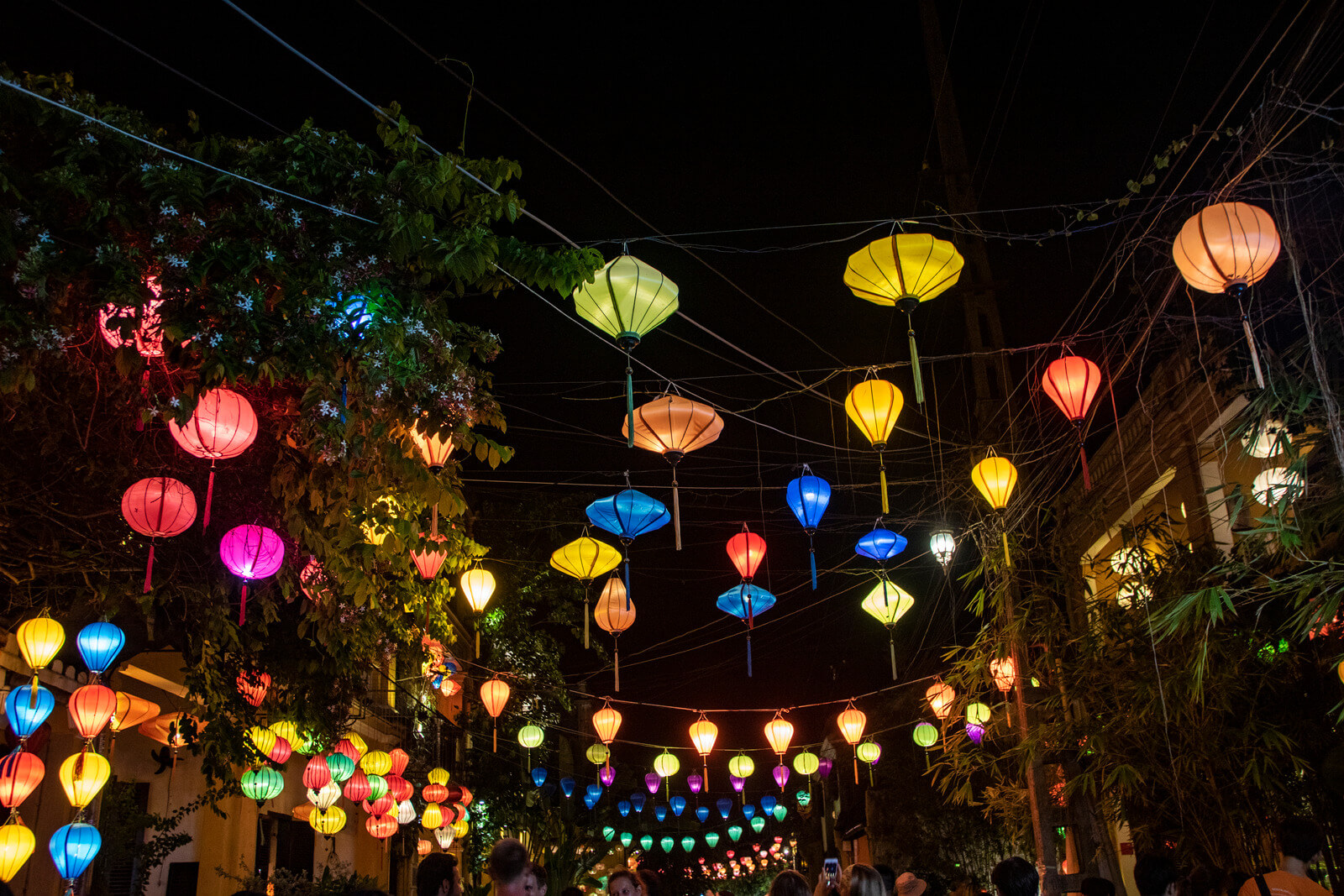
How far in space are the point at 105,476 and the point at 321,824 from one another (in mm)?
8727

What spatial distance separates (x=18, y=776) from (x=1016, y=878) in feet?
27.4

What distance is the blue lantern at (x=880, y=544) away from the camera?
32.8 ft

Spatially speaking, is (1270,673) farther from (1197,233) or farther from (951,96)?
(951,96)

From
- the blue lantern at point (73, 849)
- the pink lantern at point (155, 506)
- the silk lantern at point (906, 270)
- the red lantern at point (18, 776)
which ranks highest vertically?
the silk lantern at point (906, 270)

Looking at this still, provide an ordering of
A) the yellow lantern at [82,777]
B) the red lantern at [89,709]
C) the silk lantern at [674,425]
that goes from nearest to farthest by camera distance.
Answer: the silk lantern at [674,425], the red lantern at [89,709], the yellow lantern at [82,777]

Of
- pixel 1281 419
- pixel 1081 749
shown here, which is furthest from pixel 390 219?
pixel 1081 749

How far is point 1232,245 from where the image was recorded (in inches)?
209

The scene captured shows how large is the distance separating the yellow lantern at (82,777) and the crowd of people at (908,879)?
599 cm

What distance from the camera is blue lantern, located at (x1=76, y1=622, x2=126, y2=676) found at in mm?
8227

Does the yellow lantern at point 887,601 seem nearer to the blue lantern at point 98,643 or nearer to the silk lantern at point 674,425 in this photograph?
the silk lantern at point 674,425

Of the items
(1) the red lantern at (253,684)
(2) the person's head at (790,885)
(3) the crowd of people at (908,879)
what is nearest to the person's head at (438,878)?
(3) the crowd of people at (908,879)

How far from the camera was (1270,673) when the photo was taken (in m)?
7.92

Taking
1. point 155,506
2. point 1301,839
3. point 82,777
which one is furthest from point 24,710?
point 1301,839

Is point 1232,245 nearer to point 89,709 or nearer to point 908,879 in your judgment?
Result: point 908,879
